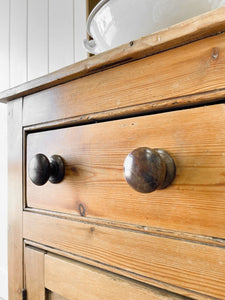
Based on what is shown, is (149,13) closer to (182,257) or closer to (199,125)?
(199,125)

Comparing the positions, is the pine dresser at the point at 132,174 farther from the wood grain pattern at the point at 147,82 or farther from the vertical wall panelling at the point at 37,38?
the vertical wall panelling at the point at 37,38

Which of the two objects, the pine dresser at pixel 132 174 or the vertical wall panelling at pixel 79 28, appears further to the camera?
the vertical wall panelling at pixel 79 28

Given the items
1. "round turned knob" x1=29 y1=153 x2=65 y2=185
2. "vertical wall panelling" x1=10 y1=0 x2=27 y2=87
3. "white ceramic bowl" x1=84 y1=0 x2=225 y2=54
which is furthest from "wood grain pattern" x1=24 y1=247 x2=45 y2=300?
"vertical wall panelling" x1=10 y1=0 x2=27 y2=87

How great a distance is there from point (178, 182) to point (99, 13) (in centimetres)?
29

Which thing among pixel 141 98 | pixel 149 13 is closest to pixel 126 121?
pixel 141 98

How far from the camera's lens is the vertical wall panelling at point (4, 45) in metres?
1.30

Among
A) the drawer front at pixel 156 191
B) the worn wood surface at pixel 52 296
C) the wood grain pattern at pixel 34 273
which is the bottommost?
the worn wood surface at pixel 52 296

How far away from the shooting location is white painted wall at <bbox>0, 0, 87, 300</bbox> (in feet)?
3.14

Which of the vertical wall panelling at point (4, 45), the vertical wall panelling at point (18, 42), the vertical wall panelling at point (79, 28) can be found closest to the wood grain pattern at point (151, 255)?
the vertical wall panelling at point (79, 28)

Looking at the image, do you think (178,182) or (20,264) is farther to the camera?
(20,264)

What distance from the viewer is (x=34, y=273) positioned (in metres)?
0.45

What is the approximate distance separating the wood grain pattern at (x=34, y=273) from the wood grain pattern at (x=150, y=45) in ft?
0.96

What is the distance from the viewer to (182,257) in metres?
0.28

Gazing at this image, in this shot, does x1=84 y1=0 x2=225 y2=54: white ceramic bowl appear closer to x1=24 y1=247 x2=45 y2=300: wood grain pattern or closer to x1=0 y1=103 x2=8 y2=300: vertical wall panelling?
x1=24 y1=247 x2=45 y2=300: wood grain pattern
